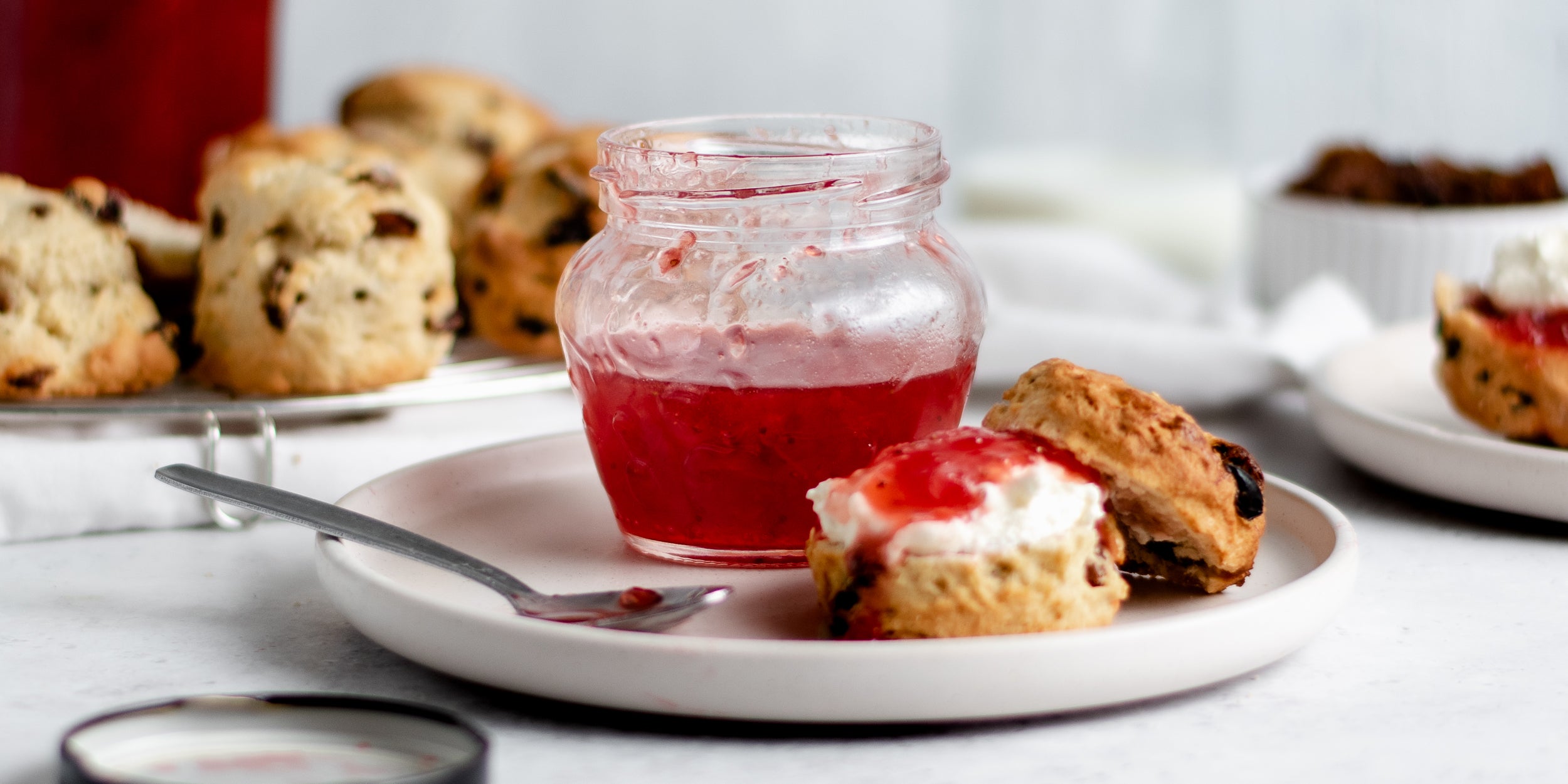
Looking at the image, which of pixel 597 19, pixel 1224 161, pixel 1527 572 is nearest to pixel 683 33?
pixel 597 19

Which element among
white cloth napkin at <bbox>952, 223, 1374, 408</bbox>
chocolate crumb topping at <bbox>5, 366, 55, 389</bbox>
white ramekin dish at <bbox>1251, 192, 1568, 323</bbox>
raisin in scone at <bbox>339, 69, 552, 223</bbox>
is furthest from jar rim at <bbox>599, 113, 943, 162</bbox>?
white ramekin dish at <bbox>1251, 192, 1568, 323</bbox>

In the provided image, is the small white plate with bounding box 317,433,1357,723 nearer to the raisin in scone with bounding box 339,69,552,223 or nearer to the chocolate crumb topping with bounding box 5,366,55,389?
the chocolate crumb topping with bounding box 5,366,55,389

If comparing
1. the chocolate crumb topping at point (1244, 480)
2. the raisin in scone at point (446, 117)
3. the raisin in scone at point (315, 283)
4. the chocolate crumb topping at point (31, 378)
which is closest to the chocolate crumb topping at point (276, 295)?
the raisin in scone at point (315, 283)

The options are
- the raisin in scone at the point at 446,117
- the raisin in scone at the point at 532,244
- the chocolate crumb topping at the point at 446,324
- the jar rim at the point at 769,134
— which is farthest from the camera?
the raisin in scone at the point at 446,117

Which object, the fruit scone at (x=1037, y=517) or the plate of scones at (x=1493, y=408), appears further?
the plate of scones at (x=1493, y=408)

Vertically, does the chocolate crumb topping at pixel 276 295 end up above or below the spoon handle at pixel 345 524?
above

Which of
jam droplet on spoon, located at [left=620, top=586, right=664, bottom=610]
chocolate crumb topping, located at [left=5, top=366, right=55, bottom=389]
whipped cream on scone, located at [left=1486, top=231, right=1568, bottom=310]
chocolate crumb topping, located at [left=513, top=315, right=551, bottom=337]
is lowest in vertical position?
chocolate crumb topping, located at [left=5, top=366, right=55, bottom=389]

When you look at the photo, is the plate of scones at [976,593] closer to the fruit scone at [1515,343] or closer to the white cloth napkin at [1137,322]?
the fruit scone at [1515,343]

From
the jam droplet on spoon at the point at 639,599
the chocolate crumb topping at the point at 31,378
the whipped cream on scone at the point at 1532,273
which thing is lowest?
the chocolate crumb topping at the point at 31,378

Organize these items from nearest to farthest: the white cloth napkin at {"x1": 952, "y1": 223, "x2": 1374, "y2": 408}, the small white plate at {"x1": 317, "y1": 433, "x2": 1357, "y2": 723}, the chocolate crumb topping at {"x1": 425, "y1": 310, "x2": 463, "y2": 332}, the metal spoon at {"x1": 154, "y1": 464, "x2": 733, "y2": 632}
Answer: the small white plate at {"x1": 317, "y1": 433, "x2": 1357, "y2": 723}
the metal spoon at {"x1": 154, "y1": 464, "x2": 733, "y2": 632}
the chocolate crumb topping at {"x1": 425, "y1": 310, "x2": 463, "y2": 332}
the white cloth napkin at {"x1": 952, "y1": 223, "x2": 1374, "y2": 408}
